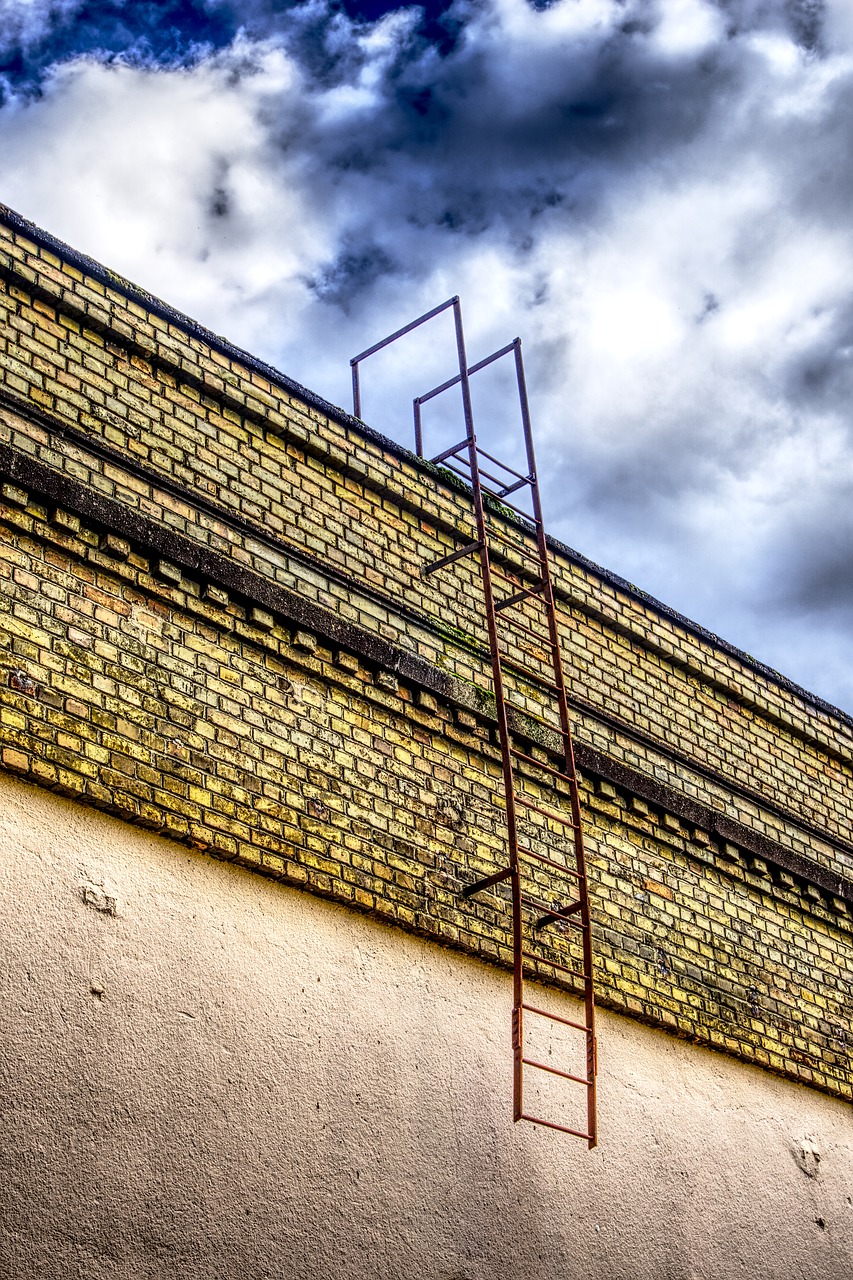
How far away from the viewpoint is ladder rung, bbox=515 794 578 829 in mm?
6746

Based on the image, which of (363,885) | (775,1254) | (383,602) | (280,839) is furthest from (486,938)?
(775,1254)

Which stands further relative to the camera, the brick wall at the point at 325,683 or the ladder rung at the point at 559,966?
the ladder rung at the point at 559,966

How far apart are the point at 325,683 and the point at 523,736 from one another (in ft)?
3.92

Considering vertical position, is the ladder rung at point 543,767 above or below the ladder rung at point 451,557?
below

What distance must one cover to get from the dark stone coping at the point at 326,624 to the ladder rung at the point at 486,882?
90 centimetres

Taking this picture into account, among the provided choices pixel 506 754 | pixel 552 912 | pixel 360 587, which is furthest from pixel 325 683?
pixel 552 912

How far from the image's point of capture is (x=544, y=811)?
6973 mm

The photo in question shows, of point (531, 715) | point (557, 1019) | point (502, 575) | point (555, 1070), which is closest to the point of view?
point (557, 1019)

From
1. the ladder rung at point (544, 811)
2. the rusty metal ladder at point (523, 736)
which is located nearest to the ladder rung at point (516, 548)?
the rusty metal ladder at point (523, 736)

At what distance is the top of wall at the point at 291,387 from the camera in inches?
245

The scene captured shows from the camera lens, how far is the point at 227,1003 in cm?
544

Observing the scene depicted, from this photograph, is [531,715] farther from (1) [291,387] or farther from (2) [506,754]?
(1) [291,387]

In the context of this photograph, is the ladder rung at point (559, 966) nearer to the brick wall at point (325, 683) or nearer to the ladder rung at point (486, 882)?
the brick wall at point (325, 683)

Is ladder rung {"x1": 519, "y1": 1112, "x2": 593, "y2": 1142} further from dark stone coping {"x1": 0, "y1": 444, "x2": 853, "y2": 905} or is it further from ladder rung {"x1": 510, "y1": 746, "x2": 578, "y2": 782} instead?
dark stone coping {"x1": 0, "y1": 444, "x2": 853, "y2": 905}
